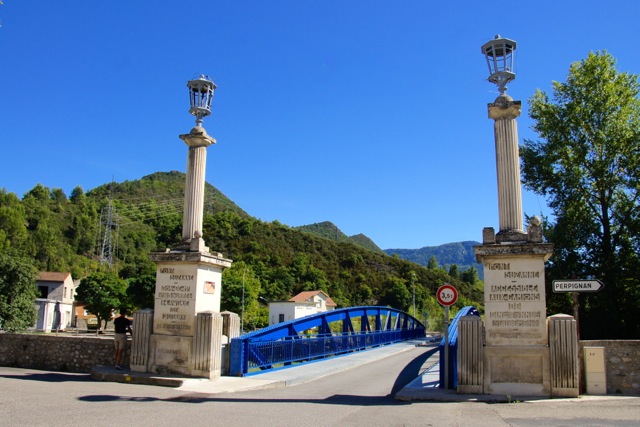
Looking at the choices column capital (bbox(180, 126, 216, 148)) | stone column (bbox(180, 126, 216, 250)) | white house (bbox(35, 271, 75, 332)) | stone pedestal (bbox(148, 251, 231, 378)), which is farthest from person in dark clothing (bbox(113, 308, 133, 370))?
white house (bbox(35, 271, 75, 332))

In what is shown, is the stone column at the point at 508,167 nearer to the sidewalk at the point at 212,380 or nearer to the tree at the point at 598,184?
the sidewalk at the point at 212,380

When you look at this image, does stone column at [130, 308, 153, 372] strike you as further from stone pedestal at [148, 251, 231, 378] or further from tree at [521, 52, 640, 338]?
tree at [521, 52, 640, 338]

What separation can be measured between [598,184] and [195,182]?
23.0 m

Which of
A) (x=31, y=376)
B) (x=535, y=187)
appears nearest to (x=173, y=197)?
(x=535, y=187)

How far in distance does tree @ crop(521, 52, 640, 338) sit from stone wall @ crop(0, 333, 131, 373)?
915 inches

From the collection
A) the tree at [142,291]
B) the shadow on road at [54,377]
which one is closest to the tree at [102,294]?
the tree at [142,291]

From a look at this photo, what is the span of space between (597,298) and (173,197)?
161m

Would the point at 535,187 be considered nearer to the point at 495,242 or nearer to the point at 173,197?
the point at 495,242

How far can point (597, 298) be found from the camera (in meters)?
27.9

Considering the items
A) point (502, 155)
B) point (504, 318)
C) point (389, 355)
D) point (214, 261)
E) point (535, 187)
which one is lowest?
point (389, 355)

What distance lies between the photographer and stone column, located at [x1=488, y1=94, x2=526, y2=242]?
37.8 feet

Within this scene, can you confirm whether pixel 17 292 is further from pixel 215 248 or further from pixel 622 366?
pixel 215 248

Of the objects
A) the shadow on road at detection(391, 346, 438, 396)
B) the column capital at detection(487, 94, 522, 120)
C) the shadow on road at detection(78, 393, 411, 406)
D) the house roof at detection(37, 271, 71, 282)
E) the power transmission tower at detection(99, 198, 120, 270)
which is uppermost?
the power transmission tower at detection(99, 198, 120, 270)

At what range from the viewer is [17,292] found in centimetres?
3684
